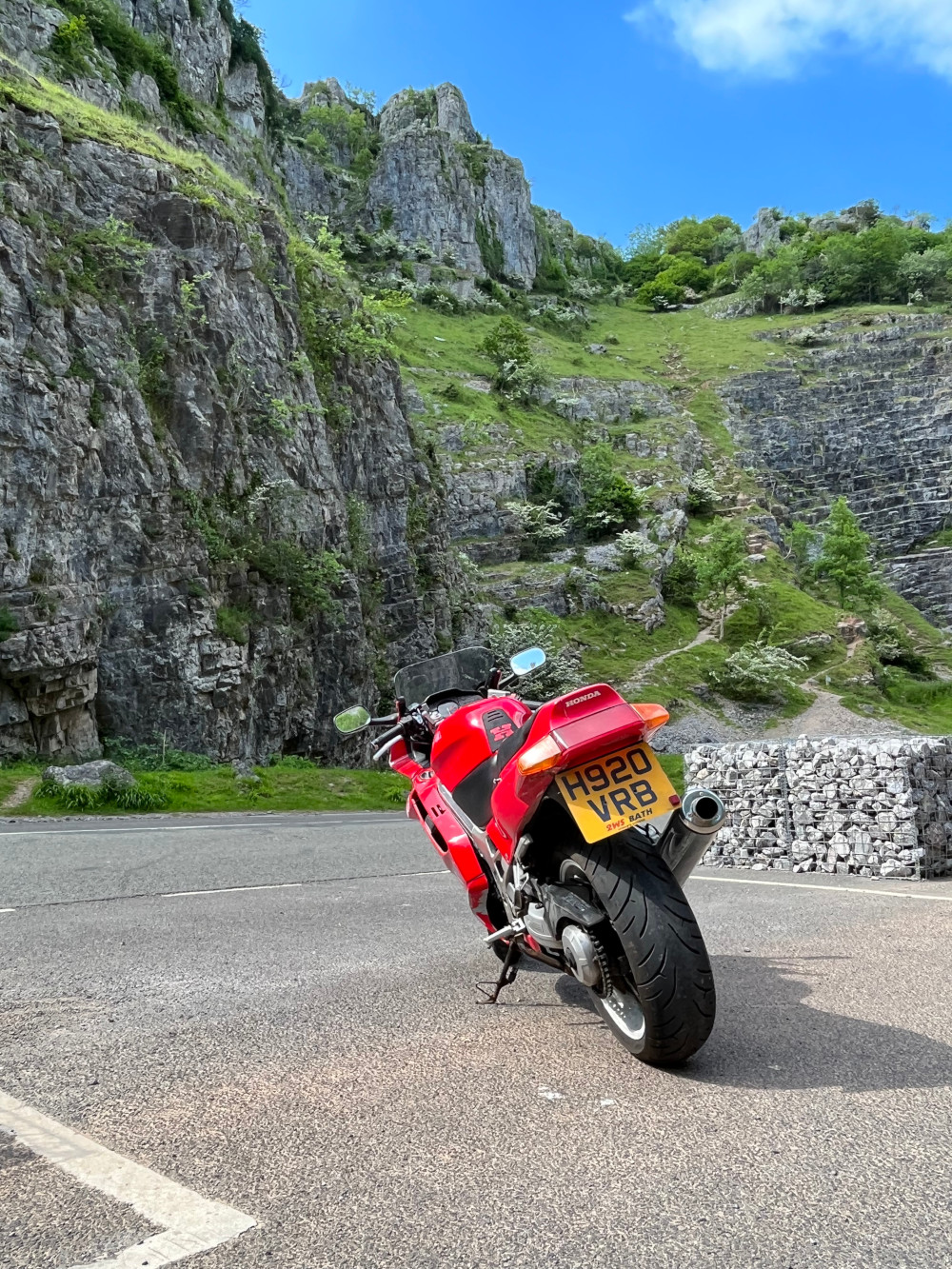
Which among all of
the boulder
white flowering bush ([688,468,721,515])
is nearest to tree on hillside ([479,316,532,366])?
white flowering bush ([688,468,721,515])

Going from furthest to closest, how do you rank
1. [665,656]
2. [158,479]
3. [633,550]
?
[633,550] < [665,656] < [158,479]

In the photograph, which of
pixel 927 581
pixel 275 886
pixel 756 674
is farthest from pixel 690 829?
pixel 927 581

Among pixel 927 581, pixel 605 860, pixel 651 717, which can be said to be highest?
pixel 651 717

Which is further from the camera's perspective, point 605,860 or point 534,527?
point 534,527

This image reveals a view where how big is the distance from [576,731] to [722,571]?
47786 mm

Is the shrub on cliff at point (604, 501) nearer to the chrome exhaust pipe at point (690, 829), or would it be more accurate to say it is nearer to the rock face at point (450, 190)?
the rock face at point (450, 190)

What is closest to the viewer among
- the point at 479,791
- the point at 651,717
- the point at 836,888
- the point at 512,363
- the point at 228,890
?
the point at 651,717

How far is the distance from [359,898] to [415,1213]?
18.7ft

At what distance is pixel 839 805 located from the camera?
35.9 feet

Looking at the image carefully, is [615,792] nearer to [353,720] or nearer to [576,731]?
[576,731]

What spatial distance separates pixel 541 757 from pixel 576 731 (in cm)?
17

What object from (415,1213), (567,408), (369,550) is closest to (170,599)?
(369,550)

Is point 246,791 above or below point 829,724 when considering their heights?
above

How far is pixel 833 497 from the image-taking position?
71.1 metres
